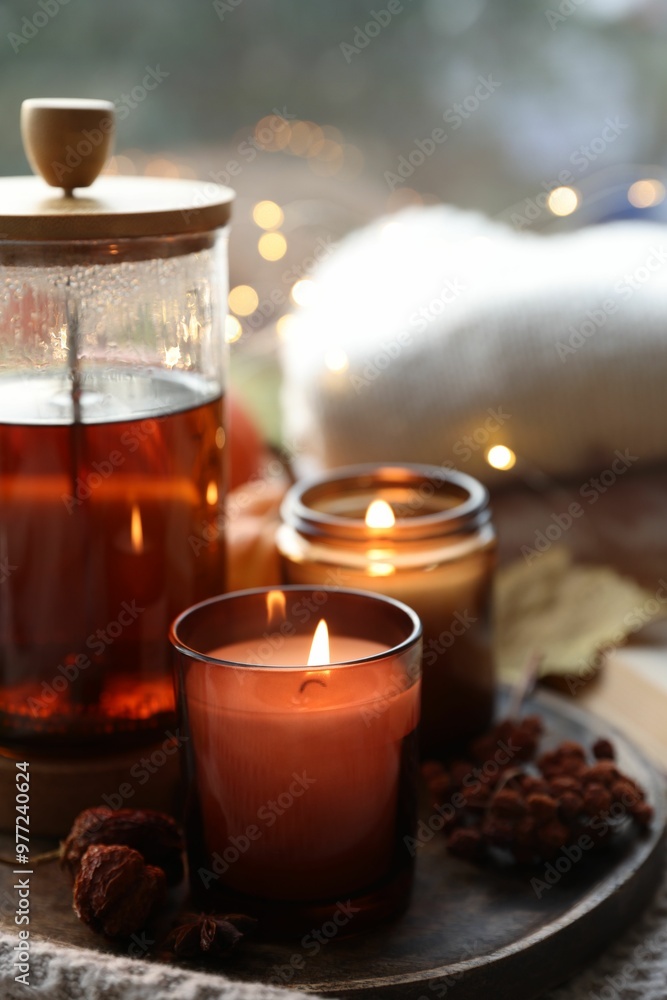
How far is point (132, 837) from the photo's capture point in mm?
531

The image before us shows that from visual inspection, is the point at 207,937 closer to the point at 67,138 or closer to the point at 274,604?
the point at 274,604

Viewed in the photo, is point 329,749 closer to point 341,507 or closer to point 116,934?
point 116,934

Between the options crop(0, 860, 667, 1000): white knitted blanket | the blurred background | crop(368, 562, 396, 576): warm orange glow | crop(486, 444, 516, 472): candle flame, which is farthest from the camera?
the blurred background

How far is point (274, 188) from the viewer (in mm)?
1442

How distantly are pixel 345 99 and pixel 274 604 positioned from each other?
3.47 feet

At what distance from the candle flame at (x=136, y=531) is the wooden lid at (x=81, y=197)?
132 mm

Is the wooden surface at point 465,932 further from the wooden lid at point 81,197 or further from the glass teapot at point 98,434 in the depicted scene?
the wooden lid at point 81,197

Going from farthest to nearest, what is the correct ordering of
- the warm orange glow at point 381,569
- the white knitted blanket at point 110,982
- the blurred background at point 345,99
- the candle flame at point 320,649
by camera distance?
the blurred background at point 345,99, the warm orange glow at point 381,569, the candle flame at point 320,649, the white knitted blanket at point 110,982

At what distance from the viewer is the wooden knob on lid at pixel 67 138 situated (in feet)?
1.80

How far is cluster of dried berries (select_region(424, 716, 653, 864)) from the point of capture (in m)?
0.56

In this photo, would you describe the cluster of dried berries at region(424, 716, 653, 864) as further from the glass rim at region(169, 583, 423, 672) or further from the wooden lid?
the wooden lid

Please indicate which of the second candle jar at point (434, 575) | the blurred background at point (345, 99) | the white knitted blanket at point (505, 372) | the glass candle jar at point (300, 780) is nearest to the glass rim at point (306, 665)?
the glass candle jar at point (300, 780)

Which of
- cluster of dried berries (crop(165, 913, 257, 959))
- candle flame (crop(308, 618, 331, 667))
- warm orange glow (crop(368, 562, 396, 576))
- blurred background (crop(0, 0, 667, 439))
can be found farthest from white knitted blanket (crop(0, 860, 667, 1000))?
blurred background (crop(0, 0, 667, 439))

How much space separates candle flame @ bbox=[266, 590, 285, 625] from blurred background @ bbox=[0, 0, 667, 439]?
2.49 feet
